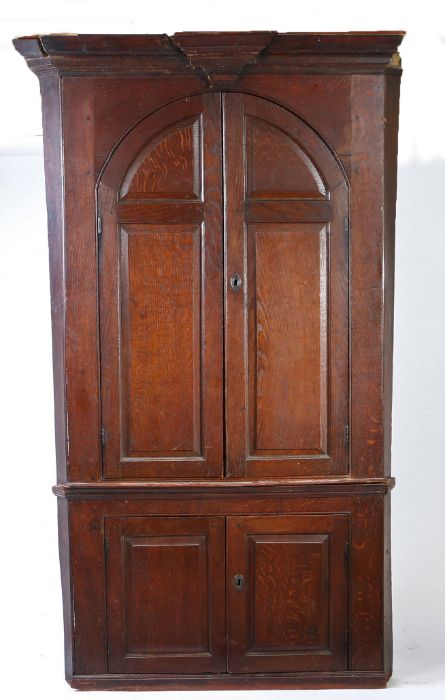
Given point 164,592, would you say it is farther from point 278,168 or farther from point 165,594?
point 278,168

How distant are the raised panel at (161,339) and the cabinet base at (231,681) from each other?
0.87 meters

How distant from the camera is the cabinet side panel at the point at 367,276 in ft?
11.6

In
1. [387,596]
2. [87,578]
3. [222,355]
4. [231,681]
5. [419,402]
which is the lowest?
[231,681]

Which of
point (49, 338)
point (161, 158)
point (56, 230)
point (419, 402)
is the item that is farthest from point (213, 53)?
point (419, 402)

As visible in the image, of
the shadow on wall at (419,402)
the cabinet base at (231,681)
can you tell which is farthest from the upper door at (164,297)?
the shadow on wall at (419,402)

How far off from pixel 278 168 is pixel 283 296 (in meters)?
0.48

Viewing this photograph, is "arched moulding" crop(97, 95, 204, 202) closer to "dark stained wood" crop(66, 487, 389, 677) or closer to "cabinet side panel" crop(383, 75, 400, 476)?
"cabinet side panel" crop(383, 75, 400, 476)

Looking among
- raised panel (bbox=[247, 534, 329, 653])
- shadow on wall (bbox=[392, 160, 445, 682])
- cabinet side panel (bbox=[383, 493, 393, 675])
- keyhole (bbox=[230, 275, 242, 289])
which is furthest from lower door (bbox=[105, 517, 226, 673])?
shadow on wall (bbox=[392, 160, 445, 682])

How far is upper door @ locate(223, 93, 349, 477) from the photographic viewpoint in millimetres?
3543

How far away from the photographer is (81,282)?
11.7 ft

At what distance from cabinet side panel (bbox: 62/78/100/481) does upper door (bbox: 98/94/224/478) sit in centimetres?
4

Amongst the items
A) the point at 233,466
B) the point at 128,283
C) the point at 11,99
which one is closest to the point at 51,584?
the point at 233,466

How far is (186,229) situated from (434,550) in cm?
202

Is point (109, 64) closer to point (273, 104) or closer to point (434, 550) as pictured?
point (273, 104)
